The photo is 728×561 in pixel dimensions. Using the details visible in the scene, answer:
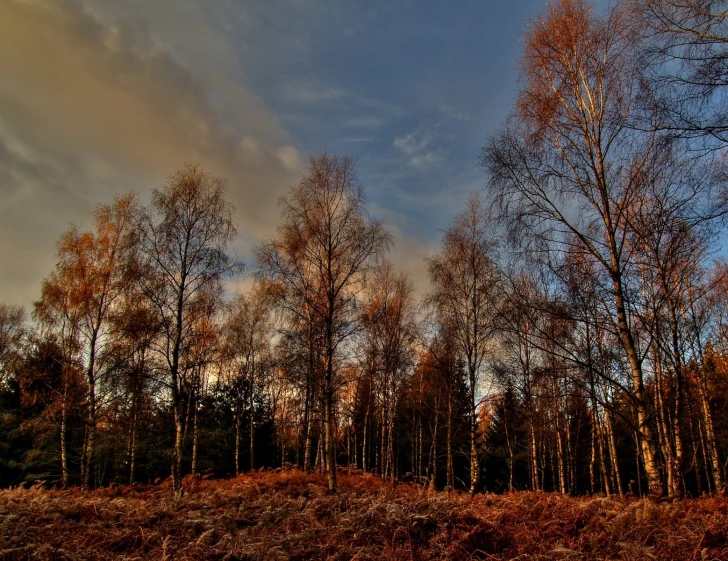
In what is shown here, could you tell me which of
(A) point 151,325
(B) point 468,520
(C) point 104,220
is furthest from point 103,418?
(B) point 468,520

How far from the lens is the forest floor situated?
16.3ft

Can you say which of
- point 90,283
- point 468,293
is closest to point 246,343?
point 90,283

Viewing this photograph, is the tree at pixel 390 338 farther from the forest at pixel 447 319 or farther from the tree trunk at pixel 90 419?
the tree trunk at pixel 90 419

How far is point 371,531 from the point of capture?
571 cm

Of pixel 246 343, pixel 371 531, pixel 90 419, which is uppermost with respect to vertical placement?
pixel 246 343

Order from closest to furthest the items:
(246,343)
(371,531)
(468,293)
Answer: (371,531)
(468,293)
(246,343)

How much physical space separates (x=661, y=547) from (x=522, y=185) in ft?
19.3

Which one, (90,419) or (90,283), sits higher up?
(90,283)

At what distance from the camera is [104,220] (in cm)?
1669

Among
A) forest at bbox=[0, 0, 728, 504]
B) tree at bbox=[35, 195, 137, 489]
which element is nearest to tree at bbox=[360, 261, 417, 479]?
forest at bbox=[0, 0, 728, 504]

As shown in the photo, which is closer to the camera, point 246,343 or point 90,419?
point 90,419

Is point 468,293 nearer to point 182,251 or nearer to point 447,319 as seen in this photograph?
point 447,319

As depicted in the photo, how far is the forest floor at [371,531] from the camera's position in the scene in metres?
4.97

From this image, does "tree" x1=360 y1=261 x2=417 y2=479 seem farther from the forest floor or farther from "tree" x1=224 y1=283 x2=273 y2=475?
the forest floor
